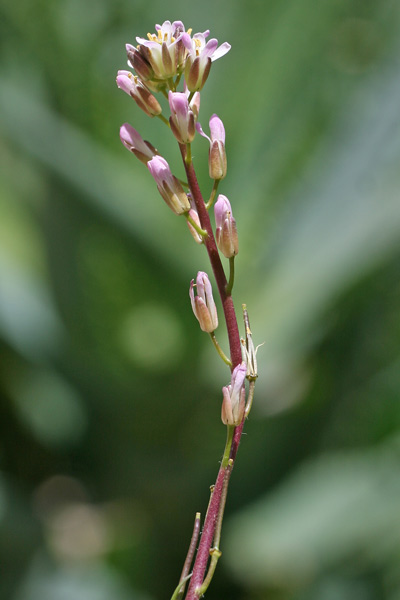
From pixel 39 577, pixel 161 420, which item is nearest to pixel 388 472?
pixel 161 420

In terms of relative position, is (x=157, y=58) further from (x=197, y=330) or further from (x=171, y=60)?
(x=197, y=330)

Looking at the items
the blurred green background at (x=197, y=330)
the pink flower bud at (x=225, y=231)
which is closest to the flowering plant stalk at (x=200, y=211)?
the pink flower bud at (x=225, y=231)

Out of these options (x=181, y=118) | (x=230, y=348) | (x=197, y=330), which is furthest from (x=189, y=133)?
(x=197, y=330)

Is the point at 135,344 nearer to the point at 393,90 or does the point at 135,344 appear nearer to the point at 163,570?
the point at 163,570

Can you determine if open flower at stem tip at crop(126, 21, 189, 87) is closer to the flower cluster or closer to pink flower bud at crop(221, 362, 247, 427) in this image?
the flower cluster

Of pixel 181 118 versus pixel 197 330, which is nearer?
pixel 181 118

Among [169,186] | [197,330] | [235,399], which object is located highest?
[197,330]

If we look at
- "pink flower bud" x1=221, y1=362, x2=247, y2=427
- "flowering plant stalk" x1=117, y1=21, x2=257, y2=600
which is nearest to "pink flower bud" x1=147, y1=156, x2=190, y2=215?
"flowering plant stalk" x1=117, y1=21, x2=257, y2=600
